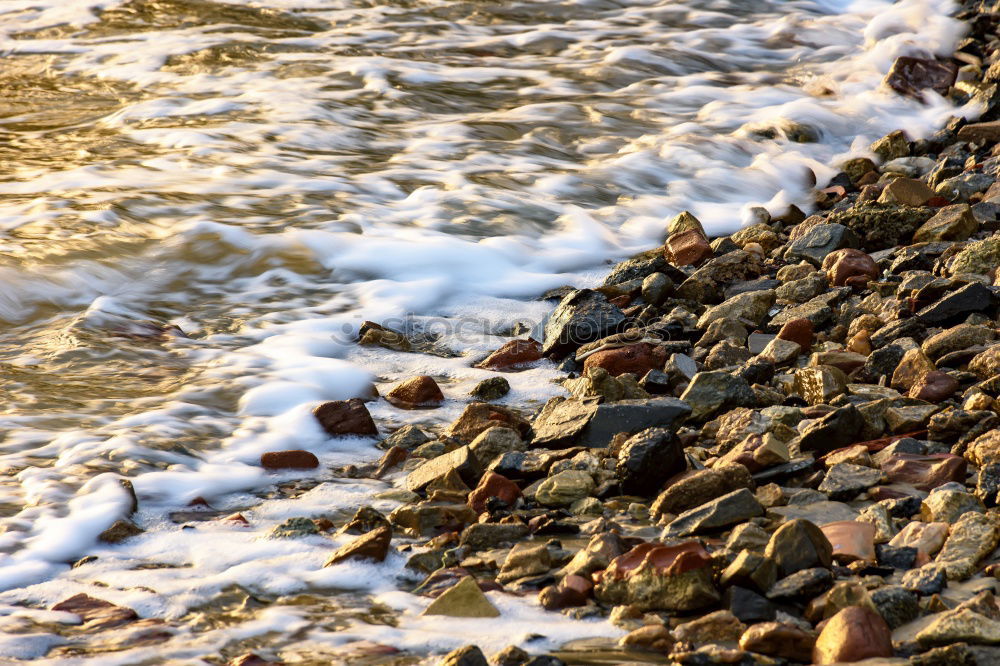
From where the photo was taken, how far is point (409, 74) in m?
8.23

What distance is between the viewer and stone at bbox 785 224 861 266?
4.39 metres

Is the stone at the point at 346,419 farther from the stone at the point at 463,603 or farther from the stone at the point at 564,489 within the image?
the stone at the point at 463,603

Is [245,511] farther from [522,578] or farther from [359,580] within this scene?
[522,578]

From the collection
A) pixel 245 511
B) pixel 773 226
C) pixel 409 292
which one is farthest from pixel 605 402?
pixel 773 226

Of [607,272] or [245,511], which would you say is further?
[607,272]

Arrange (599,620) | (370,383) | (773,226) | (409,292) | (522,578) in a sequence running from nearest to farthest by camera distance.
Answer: (599,620) → (522,578) → (370,383) → (409,292) → (773,226)

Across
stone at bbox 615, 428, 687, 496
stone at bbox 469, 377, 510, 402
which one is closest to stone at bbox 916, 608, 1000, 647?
stone at bbox 615, 428, 687, 496

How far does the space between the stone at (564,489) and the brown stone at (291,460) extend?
0.75 metres

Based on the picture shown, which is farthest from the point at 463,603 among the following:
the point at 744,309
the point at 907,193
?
the point at 907,193

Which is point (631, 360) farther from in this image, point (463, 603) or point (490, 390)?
point (463, 603)

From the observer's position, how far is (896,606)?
1.99 metres

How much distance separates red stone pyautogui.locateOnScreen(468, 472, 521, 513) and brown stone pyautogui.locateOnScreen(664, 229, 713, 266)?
6.94ft

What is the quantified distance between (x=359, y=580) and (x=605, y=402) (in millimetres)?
1142

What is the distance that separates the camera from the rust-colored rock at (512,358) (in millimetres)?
3912
